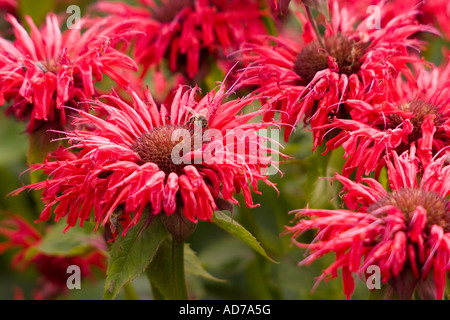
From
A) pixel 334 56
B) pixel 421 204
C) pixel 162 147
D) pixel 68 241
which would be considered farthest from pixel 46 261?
pixel 421 204

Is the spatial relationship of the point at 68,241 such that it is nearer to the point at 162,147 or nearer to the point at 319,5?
the point at 162,147

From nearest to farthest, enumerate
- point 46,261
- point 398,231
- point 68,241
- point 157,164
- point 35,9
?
point 398,231, point 157,164, point 68,241, point 46,261, point 35,9

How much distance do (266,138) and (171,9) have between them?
588 millimetres

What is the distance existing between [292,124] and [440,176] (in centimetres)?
24

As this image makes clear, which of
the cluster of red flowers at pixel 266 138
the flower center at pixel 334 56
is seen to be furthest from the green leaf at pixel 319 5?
the flower center at pixel 334 56

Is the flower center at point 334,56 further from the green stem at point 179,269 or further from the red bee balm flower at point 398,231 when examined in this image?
the green stem at point 179,269

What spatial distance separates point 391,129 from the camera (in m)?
0.90

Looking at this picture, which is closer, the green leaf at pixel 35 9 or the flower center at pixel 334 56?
the flower center at pixel 334 56

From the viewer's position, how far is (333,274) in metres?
0.76

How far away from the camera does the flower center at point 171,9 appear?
1.32 m

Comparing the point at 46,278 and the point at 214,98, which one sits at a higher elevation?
the point at 214,98

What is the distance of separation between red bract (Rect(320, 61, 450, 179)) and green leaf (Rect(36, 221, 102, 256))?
51 centimetres
